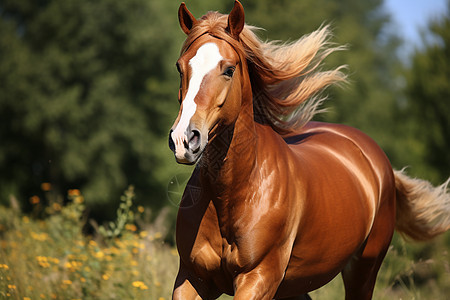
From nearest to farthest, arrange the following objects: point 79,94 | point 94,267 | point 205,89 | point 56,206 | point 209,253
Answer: point 205,89, point 209,253, point 94,267, point 56,206, point 79,94

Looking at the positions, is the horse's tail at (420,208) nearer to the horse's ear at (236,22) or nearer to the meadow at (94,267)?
the meadow at (94,267)

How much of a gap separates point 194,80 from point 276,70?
0.98 metres

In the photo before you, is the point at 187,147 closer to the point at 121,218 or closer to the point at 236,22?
the point at 236,22

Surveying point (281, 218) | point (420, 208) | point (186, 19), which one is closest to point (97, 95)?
point (420, 208)

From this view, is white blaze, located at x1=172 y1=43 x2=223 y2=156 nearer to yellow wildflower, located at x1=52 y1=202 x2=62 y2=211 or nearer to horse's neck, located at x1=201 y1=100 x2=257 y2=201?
horse's neck, located at x1=201 y1=100 x2=257 y2=201

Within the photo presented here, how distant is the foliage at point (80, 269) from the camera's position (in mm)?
5363

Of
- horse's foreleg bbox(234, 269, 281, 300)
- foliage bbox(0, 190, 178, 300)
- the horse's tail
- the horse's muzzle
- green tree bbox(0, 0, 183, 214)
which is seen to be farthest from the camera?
green tree bbox(0, 0, 183, 214)

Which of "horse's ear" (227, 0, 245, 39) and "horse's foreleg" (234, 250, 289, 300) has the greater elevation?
"horse's ear" (227, 0, 245, 39)

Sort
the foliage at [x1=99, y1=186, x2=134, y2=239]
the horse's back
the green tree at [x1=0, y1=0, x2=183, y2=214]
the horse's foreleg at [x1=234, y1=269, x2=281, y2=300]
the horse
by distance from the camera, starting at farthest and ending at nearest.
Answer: the green tree at [x1=0, y1=0, x2=183, y2=214], the foliage at [x1=99, y1=186, x2=134, y2=239], the horse's back, the horse's foreleg at [x1=234, y1=269, x2=281, y2=300], the horse

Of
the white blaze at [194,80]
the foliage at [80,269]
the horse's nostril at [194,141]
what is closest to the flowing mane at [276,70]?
the white blaze at [194,80]

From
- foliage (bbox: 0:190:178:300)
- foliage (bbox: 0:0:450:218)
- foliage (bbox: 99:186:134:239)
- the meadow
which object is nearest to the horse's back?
the meadow

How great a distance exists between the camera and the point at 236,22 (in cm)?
331

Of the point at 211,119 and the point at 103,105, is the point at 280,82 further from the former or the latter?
the point at 103,105

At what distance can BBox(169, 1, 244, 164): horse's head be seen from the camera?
9.05ft
